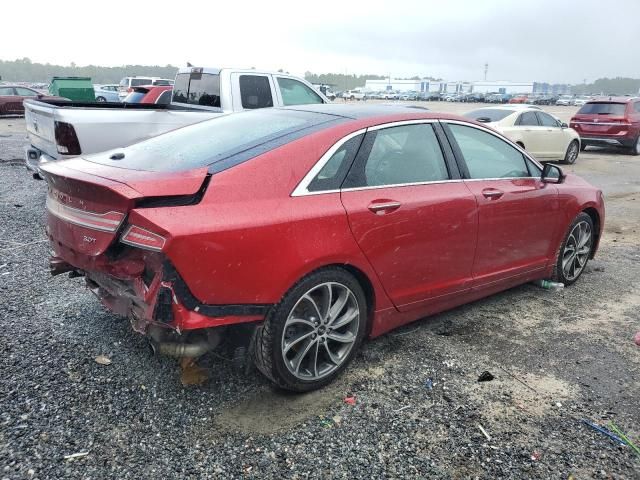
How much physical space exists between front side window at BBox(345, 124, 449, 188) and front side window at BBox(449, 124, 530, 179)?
0.97 ft

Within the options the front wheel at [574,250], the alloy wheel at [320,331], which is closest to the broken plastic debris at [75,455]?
the alloy wheel at [320,331]

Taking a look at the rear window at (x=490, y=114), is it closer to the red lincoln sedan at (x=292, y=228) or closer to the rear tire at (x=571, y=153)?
the rear tire at (x=571, y=153)

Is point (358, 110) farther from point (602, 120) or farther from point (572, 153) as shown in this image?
point (602, 120)

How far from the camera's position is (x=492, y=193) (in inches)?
152

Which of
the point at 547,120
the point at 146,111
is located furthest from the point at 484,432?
the point at 547,120

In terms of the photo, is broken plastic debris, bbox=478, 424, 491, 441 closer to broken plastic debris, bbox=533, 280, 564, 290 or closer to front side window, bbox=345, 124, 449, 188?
front side window, bbox=345, 124, 449, 188

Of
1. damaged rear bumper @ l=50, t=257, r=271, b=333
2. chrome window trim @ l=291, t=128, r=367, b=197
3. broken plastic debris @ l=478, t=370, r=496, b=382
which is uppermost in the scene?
chrome window trim @ l=291, t=128, r=367, b=197

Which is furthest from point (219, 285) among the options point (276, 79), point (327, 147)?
point (276, 79)

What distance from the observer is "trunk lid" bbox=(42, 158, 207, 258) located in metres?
2.51

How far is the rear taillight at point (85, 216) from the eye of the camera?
2527 mm

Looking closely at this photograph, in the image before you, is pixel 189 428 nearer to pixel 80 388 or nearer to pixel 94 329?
pixel 80 388

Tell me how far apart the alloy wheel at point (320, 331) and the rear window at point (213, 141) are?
0.90 m

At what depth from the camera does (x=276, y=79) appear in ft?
27.8

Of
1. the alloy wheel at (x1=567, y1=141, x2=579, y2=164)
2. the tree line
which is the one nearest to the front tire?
the alloy wheel at (x1=567, y1=141, x2=579, y2=164)
